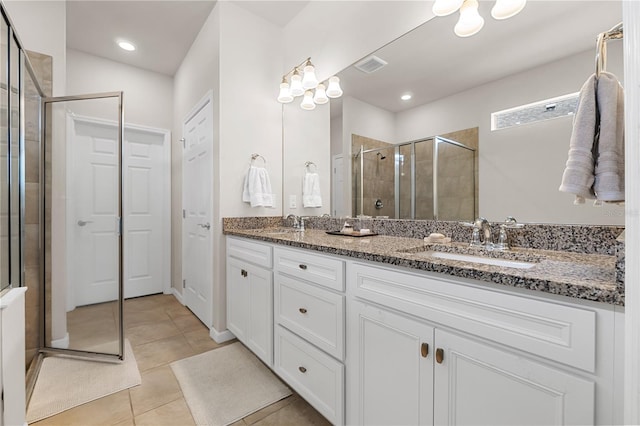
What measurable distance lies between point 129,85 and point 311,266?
3326 mm

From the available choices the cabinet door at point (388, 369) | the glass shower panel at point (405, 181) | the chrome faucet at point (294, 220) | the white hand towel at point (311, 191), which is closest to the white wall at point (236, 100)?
the chrome faucet at point (294, 220)

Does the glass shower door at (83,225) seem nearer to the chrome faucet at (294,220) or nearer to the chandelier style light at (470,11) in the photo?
the chrome faucet at (294,220)

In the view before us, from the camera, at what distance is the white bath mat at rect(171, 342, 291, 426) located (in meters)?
1.49

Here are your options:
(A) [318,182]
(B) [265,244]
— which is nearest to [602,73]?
(B) [265,244]

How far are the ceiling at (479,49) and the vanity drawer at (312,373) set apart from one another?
4.83ft

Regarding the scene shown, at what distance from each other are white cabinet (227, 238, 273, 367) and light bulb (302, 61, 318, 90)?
1.33 meters

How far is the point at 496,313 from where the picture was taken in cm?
77

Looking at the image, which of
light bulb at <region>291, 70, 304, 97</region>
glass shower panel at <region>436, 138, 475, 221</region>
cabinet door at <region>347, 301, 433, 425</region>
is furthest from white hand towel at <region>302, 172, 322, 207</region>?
cabinet door at <region>347, 301, 433, 425</region>

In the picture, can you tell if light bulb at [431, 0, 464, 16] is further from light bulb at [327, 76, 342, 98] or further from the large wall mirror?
light bulb at [327, 76, 342, 98]

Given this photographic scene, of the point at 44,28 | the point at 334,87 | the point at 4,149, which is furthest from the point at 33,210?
the point at 334,87

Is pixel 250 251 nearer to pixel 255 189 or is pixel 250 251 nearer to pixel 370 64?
pixel 255 189

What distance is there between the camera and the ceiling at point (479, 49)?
1.12m

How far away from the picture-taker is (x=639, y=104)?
580mm

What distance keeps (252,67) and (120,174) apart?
1.39 meters
